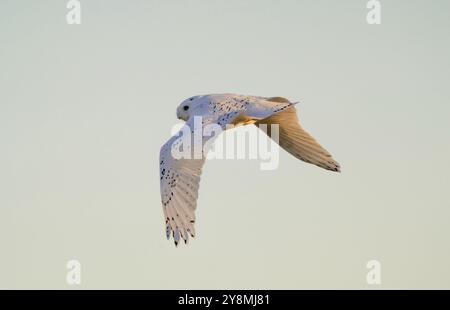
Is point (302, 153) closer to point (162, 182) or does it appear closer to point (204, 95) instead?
point (204, 95)

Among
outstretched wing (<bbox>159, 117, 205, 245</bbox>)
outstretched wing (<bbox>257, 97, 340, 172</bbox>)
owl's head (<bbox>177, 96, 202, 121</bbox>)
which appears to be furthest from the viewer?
owl's head (<bbox>177, 96, 202, 121</bbox>)

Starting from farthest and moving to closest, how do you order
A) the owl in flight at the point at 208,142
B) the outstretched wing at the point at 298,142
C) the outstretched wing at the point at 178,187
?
the outstretched wing at the point at 298,142
the owl in flight at the point at 208,142
the outstretched wing at the point at 178,187

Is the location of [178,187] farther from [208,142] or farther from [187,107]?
[187,107]

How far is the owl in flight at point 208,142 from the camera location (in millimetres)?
17891

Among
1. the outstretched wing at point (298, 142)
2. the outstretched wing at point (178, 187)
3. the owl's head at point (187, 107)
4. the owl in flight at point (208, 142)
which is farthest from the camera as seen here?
the owl's head at point (187, 107)

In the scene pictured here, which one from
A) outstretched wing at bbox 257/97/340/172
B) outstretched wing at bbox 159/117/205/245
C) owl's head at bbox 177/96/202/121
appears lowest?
outstretched wing at bbox 159/117/205/245

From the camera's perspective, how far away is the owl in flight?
17891 mm

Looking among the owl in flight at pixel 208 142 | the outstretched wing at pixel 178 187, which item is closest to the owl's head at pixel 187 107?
the owl in flight at pixel 208 142

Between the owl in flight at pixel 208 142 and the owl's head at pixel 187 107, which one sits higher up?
the owl's head at pixel 187 107

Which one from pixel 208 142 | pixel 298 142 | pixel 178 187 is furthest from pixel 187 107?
pixel 178 187

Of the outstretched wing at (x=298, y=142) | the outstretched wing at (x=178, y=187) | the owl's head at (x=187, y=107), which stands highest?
the owl's head at (x=187, y=107)

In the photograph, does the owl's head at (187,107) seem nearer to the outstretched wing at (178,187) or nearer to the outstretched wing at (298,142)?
the outstretched wing at (298,142)

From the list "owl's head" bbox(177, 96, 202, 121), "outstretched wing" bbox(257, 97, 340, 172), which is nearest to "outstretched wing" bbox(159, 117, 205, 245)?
"owl's head" bbox(177, 96, 202, 121)

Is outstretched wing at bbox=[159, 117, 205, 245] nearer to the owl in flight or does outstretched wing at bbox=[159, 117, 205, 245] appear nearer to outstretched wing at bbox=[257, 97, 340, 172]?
the owl in flight
